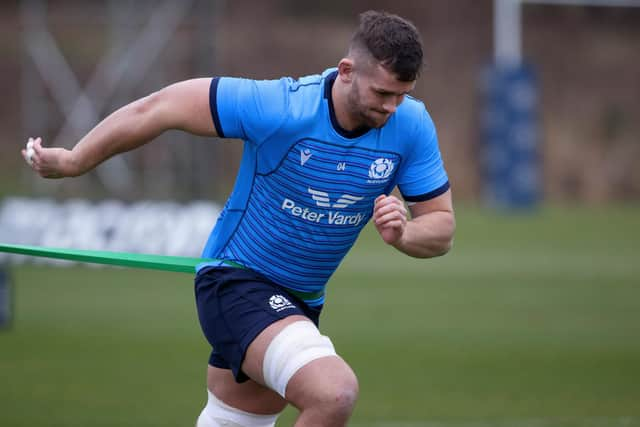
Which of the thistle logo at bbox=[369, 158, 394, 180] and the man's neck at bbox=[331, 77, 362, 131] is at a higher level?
the man's neck at bbox=[331, 77, 362, 131]

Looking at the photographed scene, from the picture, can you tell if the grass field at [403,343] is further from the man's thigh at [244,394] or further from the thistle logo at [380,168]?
the thistle logo at [380,168]

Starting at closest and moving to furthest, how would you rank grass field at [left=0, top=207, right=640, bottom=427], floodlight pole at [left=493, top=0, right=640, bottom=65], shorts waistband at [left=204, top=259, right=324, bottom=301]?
shorts waistband at [left=204, top=259, right=324, bottom=301]
grass field at [left=0, top=207, right=640, bottom=427]
floodlight pole at [left=493, top=0, right=640, bottom=65]

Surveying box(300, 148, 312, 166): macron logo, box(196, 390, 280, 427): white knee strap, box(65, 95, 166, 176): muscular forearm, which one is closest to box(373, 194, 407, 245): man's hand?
box(300, 148, 312, 166): macron logo

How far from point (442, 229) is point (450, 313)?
8.26 meters

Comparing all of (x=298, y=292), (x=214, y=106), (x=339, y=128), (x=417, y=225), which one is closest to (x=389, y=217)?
(x=417, y=225)

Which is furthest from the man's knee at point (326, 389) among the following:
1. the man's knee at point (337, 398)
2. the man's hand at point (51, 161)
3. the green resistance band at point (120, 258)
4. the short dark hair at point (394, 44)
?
the man's hand at point (51, 161)

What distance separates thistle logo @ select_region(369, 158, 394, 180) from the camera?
17.0ft

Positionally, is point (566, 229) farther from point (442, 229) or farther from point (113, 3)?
point (442, 229)

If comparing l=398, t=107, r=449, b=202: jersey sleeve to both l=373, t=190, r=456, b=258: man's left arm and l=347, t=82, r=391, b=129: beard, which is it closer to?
l=373, t=190, r=456, b=258: man's left arm

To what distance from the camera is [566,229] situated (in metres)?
23.9

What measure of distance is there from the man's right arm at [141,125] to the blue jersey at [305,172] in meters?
0.07

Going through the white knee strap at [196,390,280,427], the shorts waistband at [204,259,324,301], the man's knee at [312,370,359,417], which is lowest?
the white knee strap at [196,390,280,427]

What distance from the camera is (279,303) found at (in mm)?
5094

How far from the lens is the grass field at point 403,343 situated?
8.34 meters
